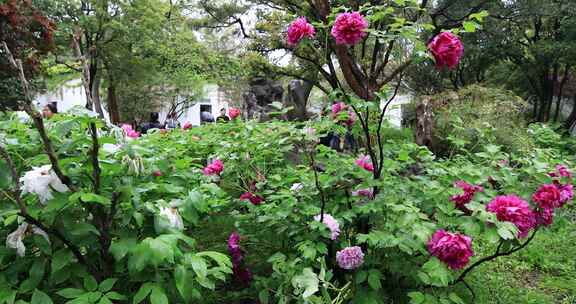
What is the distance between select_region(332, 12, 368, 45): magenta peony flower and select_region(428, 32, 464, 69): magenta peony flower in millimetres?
322

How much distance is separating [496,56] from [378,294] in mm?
12759

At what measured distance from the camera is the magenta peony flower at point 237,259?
8.15ft

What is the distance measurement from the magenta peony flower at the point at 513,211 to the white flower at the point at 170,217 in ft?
4.42

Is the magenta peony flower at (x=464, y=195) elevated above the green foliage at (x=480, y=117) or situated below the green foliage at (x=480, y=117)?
above

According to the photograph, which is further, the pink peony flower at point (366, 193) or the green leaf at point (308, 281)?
the pink peony flower at point (366, 193)

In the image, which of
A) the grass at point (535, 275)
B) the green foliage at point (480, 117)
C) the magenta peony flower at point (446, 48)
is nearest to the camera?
the magenta peony flower at point (446, 48)

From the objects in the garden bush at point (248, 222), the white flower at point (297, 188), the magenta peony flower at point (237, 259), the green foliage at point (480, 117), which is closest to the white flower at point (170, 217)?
the garden bush at point (248, 222)

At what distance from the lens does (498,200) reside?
6.12 feet

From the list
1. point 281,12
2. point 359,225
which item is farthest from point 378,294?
point 281,12

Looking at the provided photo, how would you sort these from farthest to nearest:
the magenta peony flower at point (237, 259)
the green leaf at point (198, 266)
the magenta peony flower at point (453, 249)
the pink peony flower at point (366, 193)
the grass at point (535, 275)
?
the grass at point (535, 275), the magenta peony flower at point (237, 259), the pink peony flower at point (366, 193), the magenta peony flower at point (453, 249), the green leaf at point (198, 266)

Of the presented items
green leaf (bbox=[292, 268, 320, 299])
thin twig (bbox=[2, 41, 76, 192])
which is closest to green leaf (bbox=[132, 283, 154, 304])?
thin twig (bbox=[2, 41, 76, 192])

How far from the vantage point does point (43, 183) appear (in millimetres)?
1286

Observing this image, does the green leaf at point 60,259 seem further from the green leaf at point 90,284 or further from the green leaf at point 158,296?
the green leaf at point 158,296

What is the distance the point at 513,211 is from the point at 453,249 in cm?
32
